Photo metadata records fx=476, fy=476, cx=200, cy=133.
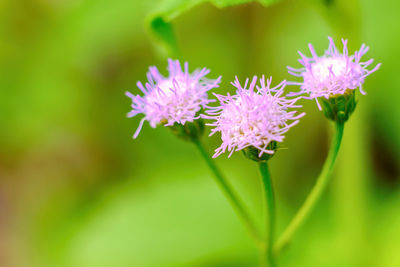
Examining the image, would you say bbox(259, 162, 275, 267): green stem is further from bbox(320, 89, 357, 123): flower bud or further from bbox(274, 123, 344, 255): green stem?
bbox(320, 89, 357, 123): flower bud

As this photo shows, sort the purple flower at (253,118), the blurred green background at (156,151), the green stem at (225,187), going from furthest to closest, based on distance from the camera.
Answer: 1. the blurred green background at (156,151)
2. the green stem at (225,187)
3. the purple flower at (253,118)

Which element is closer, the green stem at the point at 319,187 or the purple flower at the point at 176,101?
the green stem at the point at 319,187

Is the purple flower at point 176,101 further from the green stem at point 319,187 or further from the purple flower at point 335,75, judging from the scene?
the green stem at point 319,187

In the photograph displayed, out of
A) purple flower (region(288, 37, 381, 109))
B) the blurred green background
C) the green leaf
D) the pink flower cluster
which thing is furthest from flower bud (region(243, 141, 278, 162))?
the blurred green background

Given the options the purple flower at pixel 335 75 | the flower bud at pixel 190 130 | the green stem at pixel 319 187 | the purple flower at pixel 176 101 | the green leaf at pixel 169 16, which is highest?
the green leaf at pixel 169 16

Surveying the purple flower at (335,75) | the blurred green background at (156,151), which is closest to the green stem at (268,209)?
the purple flower at (335,75)

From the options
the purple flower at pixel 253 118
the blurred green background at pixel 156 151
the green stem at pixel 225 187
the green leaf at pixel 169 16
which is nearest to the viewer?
the purple flower at pixel 253 118
